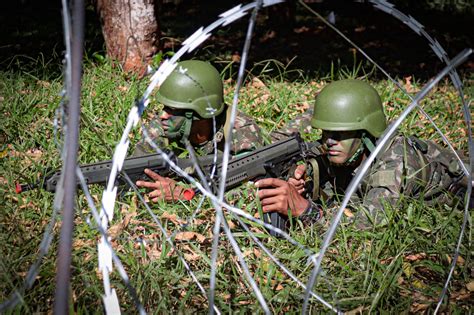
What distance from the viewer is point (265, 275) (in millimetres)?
3197

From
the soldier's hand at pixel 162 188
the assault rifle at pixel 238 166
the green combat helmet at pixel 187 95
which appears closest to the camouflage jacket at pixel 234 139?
the green combat helmet at pixel 187 95

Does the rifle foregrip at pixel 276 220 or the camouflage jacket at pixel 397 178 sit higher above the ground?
the camouflage jacket at pixel 397 178

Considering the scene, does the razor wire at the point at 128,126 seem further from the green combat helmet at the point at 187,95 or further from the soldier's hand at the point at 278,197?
the green combat helmet at the point at 187,95

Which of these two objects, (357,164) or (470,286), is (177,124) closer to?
(357,164)

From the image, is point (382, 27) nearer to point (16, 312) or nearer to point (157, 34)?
point (157, 34)

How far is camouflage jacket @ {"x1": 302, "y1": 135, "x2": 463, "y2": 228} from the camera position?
A: 11.5ft

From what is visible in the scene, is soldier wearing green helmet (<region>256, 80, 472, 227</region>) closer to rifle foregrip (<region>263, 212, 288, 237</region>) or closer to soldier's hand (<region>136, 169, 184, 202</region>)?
rifle foregrip (<region>263, 212, 288, 237</region>)

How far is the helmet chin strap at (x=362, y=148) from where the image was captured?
375 cm

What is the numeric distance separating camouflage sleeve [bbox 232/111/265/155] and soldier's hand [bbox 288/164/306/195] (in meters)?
0.60

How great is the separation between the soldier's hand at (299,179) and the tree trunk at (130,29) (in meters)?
2.80

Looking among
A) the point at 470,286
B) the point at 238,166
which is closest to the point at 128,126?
the point at 238,166

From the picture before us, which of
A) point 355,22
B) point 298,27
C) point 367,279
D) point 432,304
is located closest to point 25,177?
point 367,279

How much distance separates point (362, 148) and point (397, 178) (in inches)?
14.0

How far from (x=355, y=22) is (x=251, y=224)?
29.4ft
